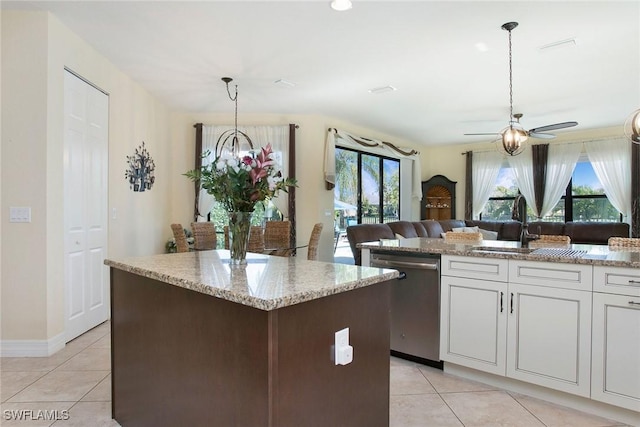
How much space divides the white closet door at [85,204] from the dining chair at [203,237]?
93cm

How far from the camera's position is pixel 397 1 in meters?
2.72

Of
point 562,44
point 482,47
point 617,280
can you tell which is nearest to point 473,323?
point 617,280

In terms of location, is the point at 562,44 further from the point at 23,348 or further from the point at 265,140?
the point at 23,348

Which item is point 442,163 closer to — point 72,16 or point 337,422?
point 72,16

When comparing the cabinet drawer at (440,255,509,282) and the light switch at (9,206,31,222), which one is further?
the light switch at (9,206,31,222)

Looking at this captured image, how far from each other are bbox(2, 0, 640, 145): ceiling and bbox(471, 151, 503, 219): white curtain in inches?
95.1

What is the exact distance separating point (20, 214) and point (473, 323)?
11.1ft

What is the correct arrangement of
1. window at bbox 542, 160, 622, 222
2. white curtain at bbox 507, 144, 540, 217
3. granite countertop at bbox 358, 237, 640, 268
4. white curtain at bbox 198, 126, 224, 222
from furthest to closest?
white curtain at bbox 507, 144, 540, 217
window at bbox 542, 160, 622, 222
white curtain at bbox 198, 126, 224, 222
granite countertop at bbox 358, 237, 640, 268

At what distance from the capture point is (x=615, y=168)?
6.73 metres

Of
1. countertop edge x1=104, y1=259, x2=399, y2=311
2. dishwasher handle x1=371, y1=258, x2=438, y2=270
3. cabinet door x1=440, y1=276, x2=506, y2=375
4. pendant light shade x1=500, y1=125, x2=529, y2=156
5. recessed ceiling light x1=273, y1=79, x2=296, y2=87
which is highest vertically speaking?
recessed ceiling light x1=273, y1=79, x2=296, y2=87

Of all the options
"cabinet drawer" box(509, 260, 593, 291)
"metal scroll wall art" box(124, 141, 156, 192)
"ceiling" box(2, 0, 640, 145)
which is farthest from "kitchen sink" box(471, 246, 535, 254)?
"metal scroll wall art" box(124, 141, 156, 192)

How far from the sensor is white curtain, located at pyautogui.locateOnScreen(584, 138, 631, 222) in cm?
662

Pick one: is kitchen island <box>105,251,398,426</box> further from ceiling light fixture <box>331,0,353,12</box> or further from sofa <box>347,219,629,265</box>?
sofa <box>347,219,629,265</box>

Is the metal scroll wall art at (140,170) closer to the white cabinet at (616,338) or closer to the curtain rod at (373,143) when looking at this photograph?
the curtain rod at (373,143)
